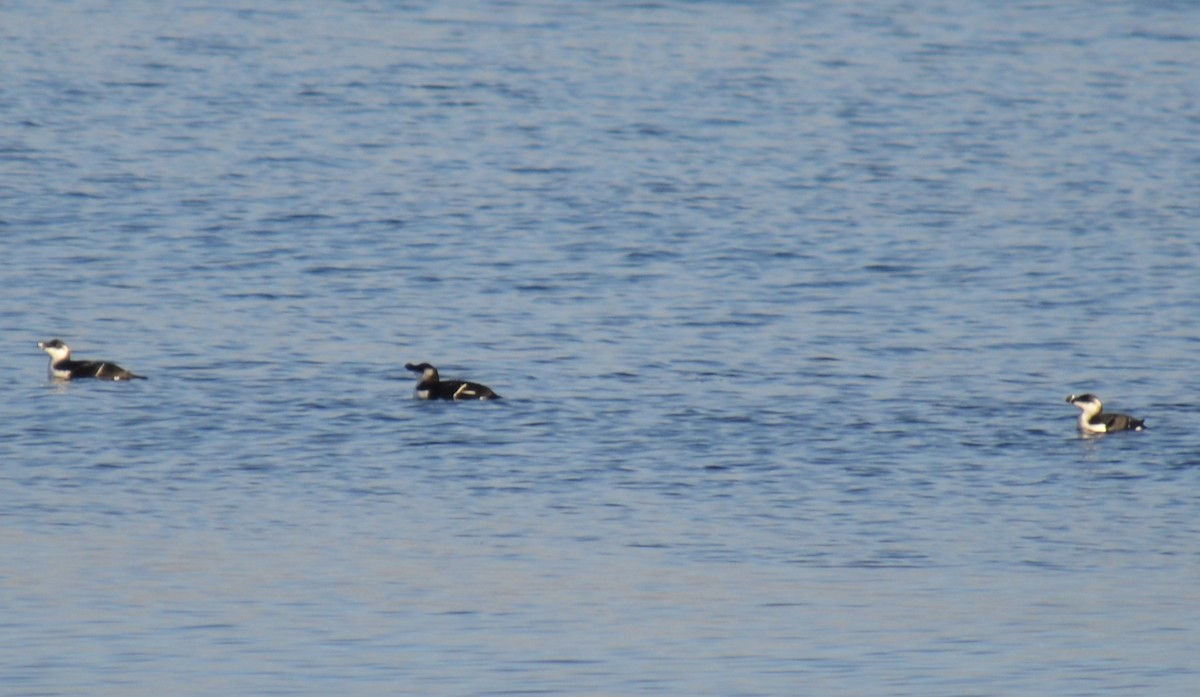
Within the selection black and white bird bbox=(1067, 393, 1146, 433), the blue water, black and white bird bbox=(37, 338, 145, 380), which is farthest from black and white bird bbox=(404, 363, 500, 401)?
black and white bird bbox=(1067, 393, 1146, 433)

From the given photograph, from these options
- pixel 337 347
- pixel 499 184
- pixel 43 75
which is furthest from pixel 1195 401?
pixel 43 75

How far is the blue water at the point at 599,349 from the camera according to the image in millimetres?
11086

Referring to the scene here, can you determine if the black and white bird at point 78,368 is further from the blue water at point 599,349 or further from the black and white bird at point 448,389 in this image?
the black and white bird at point 448,389

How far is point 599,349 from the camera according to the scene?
20297 mm

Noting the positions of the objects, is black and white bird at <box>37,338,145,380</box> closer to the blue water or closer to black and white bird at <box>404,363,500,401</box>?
the blue water

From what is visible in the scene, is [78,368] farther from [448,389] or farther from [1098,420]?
[1098,420]

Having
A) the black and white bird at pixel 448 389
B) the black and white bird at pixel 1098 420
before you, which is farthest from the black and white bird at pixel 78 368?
the black and white bird at pixel 1098 420

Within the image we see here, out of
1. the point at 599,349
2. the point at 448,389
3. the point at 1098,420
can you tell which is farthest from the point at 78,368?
the point at 1098,420

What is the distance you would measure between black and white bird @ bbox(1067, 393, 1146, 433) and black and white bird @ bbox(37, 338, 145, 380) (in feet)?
25.8

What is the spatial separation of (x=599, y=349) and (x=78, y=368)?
4.82m

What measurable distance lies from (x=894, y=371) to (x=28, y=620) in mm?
10146

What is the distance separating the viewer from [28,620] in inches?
430

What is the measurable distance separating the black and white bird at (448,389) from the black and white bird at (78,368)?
2450 millimetres

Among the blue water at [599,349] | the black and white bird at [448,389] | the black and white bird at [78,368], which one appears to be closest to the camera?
the blue water at [599,349]
